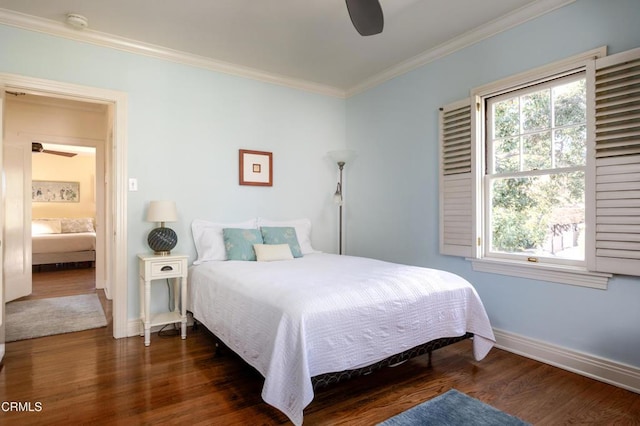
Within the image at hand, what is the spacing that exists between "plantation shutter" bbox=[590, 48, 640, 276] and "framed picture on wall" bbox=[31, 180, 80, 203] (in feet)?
32.6

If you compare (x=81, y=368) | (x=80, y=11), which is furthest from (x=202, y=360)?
(x=80, y=11)

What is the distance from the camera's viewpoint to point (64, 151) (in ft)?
26.6

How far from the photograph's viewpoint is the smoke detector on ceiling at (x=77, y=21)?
2.78 m

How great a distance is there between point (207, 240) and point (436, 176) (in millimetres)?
2378

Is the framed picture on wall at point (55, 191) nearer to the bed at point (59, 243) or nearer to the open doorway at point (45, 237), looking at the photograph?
the bed at point (59, 243)

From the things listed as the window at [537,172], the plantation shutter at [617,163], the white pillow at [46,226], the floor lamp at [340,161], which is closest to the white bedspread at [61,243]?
the white pillow at [46,226]

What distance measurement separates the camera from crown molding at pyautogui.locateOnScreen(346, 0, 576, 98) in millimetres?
2611

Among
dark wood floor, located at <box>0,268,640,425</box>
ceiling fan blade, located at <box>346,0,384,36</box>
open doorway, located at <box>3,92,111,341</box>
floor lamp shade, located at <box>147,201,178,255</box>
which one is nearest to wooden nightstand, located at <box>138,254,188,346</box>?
floor lamp shade, located at <box>147,201,178,255</box>

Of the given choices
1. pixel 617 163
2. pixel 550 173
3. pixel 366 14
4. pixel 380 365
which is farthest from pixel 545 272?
pixel 366 14

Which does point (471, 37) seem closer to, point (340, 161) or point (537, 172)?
point (537, 172)

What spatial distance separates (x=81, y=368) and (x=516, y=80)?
13.1 ft

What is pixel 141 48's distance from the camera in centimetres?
328

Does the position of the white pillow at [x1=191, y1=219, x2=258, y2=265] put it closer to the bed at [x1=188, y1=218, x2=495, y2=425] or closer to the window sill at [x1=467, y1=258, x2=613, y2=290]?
the bed at [x1=188, y1=218, x2=495, y2=425]

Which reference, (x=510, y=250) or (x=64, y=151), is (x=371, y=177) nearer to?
(x=510, y=250)
